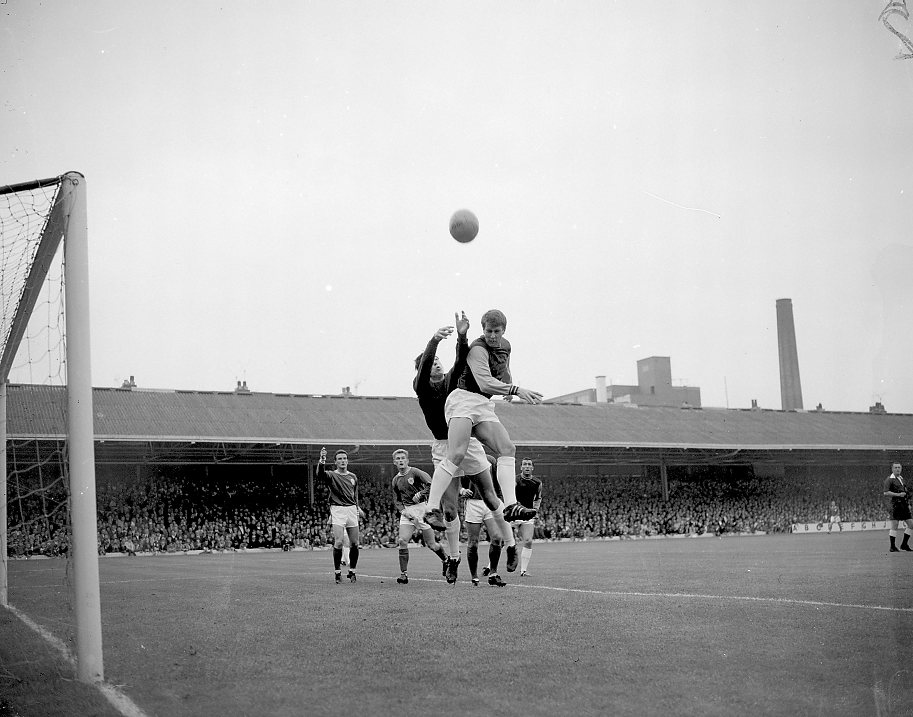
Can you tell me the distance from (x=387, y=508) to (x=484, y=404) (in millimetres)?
28932

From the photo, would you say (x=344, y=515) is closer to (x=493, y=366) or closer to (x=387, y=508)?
(x=493, y=366)

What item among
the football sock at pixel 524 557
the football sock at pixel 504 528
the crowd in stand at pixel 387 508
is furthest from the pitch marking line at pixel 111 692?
the crowd in stand at pixel 387 508

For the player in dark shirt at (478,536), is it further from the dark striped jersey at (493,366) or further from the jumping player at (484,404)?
the dark striped jersey at (493,366)

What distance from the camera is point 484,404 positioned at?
8.70m

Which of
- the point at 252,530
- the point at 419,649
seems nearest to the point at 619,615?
the point at 419,649

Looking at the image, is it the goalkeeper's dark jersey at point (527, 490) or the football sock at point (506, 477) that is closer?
the football sock at point (506, 477)

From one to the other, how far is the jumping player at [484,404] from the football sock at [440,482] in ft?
0.04

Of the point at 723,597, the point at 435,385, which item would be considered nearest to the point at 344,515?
the point at 435,385

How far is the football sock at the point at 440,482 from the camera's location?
8945mm

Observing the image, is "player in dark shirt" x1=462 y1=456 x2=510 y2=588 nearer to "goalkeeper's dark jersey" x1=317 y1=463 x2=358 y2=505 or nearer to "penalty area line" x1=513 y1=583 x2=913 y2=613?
"penalty area line" x1=513 y1=583 x2=913 y2=613

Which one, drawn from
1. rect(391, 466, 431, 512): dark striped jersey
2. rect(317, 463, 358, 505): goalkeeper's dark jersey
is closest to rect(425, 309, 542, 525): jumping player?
rect(391, 466, 431, 512): dark striped jersey

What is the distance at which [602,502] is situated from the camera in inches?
1618

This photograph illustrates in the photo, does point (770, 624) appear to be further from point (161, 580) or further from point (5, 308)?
point (161, 580)

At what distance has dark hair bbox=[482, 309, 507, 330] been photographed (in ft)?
27.8
